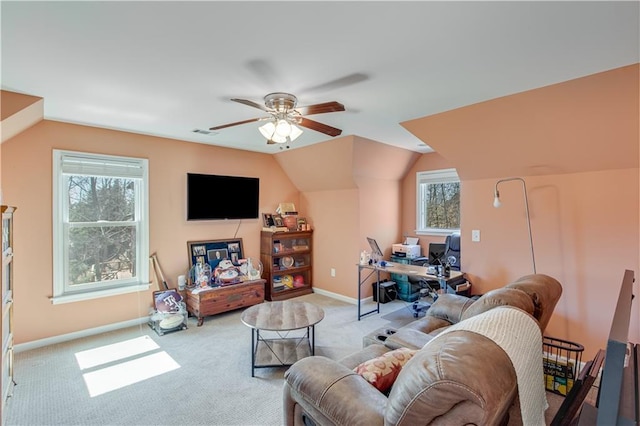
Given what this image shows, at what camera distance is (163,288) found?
3965 mm

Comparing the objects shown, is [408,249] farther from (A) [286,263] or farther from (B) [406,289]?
(A) [286,263]

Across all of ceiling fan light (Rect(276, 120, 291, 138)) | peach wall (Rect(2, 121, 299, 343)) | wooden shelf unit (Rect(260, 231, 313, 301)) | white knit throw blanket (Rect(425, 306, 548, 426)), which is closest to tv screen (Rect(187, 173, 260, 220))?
peach wall (Rect(2, 121, 299, 343))

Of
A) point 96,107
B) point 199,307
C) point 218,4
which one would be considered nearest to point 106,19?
point 218,4

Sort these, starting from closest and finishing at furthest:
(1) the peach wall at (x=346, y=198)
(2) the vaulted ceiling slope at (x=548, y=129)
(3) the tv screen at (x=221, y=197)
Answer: (2) the vaulted ceiling slope at (x=548, y=129), (3) the tv screen at (x=221, y=197), (1) the peach wall at (x=346, y=198)

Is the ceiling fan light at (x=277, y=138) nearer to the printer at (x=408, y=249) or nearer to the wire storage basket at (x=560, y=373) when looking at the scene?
the wire storage basket at (x=560, y=373)

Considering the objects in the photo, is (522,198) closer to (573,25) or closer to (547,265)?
(547,265)

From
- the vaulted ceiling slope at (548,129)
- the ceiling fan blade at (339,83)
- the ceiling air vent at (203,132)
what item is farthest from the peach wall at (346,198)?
the ceiling fan blade at (339,83)

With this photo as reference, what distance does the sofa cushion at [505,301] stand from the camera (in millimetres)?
1718

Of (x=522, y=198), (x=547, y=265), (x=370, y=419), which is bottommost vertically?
(x=370, y=419)

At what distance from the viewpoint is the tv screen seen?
419cm

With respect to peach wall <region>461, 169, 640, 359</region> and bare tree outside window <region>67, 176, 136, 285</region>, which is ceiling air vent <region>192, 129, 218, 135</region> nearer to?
bare tree outside window <region>67, 176, 136, 285</region>

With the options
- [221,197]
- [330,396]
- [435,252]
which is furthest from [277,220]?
[330,396]

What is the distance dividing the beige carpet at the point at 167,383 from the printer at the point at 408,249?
1698 millimetres

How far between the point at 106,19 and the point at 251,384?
8.63 feet
